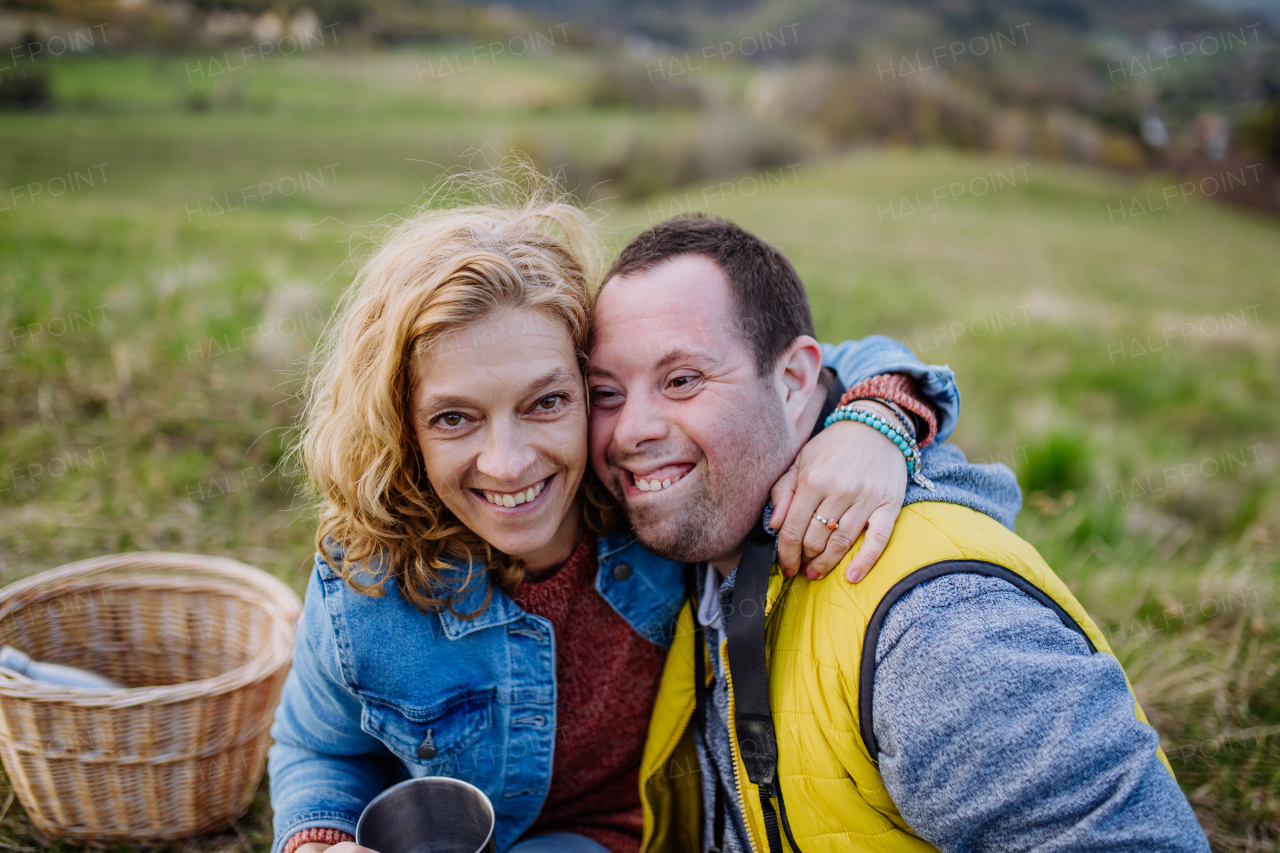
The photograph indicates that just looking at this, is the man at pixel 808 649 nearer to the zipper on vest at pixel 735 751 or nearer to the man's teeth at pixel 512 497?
the zipper on vest at pixel 735 751

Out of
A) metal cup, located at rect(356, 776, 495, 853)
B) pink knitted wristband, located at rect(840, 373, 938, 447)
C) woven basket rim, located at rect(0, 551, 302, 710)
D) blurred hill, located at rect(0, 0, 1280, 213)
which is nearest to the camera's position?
metal cup, located at rect(356, 776, 495, 853)

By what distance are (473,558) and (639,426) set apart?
23.4 inches

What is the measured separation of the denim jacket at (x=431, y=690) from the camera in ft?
6.57

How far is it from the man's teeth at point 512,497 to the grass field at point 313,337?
1253 mm

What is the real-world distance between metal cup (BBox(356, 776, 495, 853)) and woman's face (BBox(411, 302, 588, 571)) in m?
0.58

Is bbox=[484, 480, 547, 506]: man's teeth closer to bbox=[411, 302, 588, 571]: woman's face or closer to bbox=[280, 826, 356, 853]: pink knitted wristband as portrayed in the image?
bbox=[411, 302, 588, 571]: woman's face

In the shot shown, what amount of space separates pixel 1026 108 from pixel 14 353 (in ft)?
152

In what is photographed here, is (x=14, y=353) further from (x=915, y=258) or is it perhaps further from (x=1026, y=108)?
(x=1026, y=108)

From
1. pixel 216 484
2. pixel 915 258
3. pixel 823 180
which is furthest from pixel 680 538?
pixel 823 180

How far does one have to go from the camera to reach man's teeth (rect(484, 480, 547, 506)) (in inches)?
77.1

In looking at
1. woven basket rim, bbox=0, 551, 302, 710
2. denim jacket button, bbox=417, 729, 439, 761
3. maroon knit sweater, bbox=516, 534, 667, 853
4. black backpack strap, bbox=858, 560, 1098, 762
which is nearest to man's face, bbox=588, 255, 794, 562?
maroon knit sweater, bbox=516, 534, 667, 853

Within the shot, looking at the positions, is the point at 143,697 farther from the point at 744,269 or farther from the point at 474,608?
the point at 744,269

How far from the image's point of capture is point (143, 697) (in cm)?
244

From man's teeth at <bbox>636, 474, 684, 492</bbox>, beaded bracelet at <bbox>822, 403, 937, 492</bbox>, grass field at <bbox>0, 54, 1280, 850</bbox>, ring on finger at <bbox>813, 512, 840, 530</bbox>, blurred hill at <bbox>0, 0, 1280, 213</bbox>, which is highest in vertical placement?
blurred hill at <bbox>0, 0, 1280, 213</bbox>
